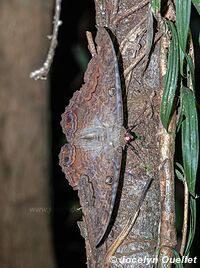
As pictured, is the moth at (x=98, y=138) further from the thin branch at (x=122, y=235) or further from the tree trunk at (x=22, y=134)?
the tree trunk at (x=22, y=134)

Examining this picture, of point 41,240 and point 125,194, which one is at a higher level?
point 125,194

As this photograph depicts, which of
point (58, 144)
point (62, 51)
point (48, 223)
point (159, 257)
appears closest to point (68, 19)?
point (62, 51)

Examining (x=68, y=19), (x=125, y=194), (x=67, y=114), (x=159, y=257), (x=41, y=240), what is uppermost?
(x=68, y=19)

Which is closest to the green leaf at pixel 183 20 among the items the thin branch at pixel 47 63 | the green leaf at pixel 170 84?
the green leaf at pixel 170 84

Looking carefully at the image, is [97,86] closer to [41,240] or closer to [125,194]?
[125,194]

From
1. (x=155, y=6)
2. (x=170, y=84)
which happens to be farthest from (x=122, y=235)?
(x=155, y=6)
